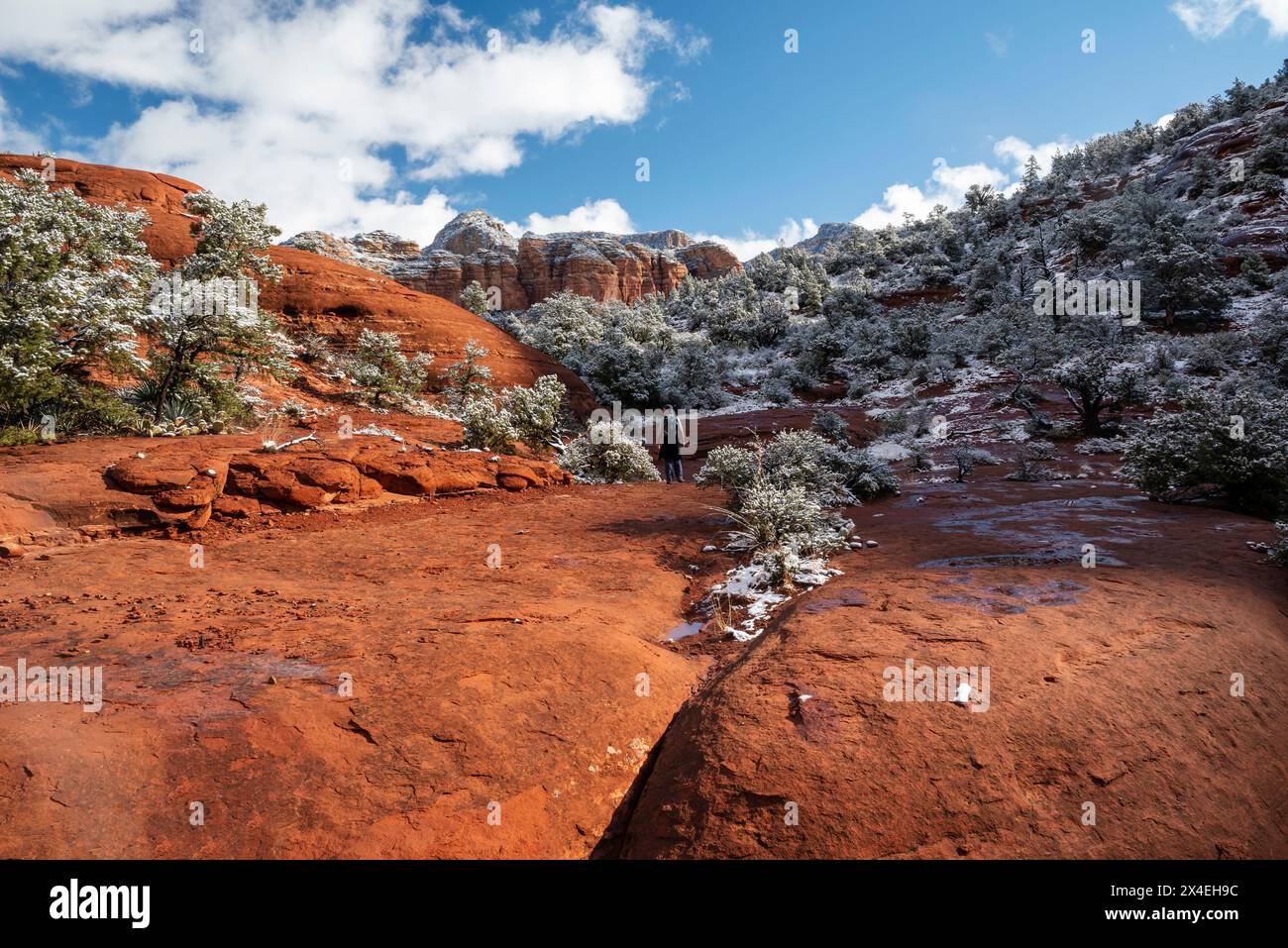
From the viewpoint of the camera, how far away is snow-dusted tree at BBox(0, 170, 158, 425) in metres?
8.03

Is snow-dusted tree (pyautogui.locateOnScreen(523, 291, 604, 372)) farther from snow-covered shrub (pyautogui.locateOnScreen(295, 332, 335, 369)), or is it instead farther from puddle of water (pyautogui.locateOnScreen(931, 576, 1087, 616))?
puddle of water (pyautogui.locateOnScreen(931, 576, 1087, 616))

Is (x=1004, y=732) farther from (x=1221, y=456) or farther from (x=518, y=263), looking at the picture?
(x=518, y=263)

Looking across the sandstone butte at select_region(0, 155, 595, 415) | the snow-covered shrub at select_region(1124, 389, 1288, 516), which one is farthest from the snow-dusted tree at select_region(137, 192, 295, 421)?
the snow-covered shrub at select_region(1124, 389, 1288, 516)

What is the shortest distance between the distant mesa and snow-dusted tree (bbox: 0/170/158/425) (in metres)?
63.1

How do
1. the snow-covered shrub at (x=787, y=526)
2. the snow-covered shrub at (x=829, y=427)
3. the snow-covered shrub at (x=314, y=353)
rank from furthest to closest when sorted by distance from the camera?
the snow-covered shrub at (x=314, y=353) → the snow-covered shrub at (x=829, y=427) → the snow-covered shrub at (x=787, y=526)

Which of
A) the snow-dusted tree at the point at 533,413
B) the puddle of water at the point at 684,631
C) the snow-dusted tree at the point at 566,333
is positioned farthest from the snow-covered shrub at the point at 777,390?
the puddle of water at the point at 684,631

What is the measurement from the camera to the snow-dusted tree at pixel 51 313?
26.3 feet

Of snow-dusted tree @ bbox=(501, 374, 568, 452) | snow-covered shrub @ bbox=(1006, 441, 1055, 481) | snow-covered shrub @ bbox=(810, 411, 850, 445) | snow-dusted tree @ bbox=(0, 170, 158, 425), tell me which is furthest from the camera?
snow-covered shrub @ bbox=(810, 411, 850, 445)

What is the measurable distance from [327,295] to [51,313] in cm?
1290

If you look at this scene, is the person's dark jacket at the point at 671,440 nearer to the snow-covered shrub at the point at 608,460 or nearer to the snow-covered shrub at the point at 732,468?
the snow-covered shrub at the point at 608,460

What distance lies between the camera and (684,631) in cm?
500

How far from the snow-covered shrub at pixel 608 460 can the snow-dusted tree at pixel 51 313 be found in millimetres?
7474
